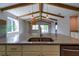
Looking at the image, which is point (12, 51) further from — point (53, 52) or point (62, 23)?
point (62, 23)

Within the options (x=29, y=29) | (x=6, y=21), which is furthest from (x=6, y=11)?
(x=29, y=29)

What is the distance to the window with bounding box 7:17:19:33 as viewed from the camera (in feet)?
4.09

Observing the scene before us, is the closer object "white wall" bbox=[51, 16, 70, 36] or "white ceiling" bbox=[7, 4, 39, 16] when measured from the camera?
"white ceiling" bbox=[7, 4, 39, 16]

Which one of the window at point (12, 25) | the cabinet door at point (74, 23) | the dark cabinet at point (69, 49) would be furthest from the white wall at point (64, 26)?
the window at point (12, 25)

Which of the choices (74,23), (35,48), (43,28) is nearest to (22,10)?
(43,28)

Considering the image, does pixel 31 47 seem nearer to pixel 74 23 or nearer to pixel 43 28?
pixel 43 28

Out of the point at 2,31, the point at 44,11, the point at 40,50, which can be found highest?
the point at 44,11

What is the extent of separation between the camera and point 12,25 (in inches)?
50.3

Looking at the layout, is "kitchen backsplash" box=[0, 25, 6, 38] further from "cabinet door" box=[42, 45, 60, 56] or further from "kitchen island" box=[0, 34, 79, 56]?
"cabinet door" box=[42, 45, 60, 56]

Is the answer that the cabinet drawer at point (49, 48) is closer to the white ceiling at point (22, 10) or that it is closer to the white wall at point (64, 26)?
the white wall at point (64, 26)

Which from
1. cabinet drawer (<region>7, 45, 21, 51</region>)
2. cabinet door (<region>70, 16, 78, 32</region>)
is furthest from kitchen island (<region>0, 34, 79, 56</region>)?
cabinet door (<region>70, 16, 78, 32</region>)

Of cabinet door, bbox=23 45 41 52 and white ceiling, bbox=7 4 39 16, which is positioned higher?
white ceiling, bbox=7 4 39 16

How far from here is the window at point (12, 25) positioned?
1246mm

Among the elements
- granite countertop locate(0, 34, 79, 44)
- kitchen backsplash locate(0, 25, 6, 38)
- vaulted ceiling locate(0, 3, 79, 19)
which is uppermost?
vaulted ceiling locate(0, 3, 79, 19)
